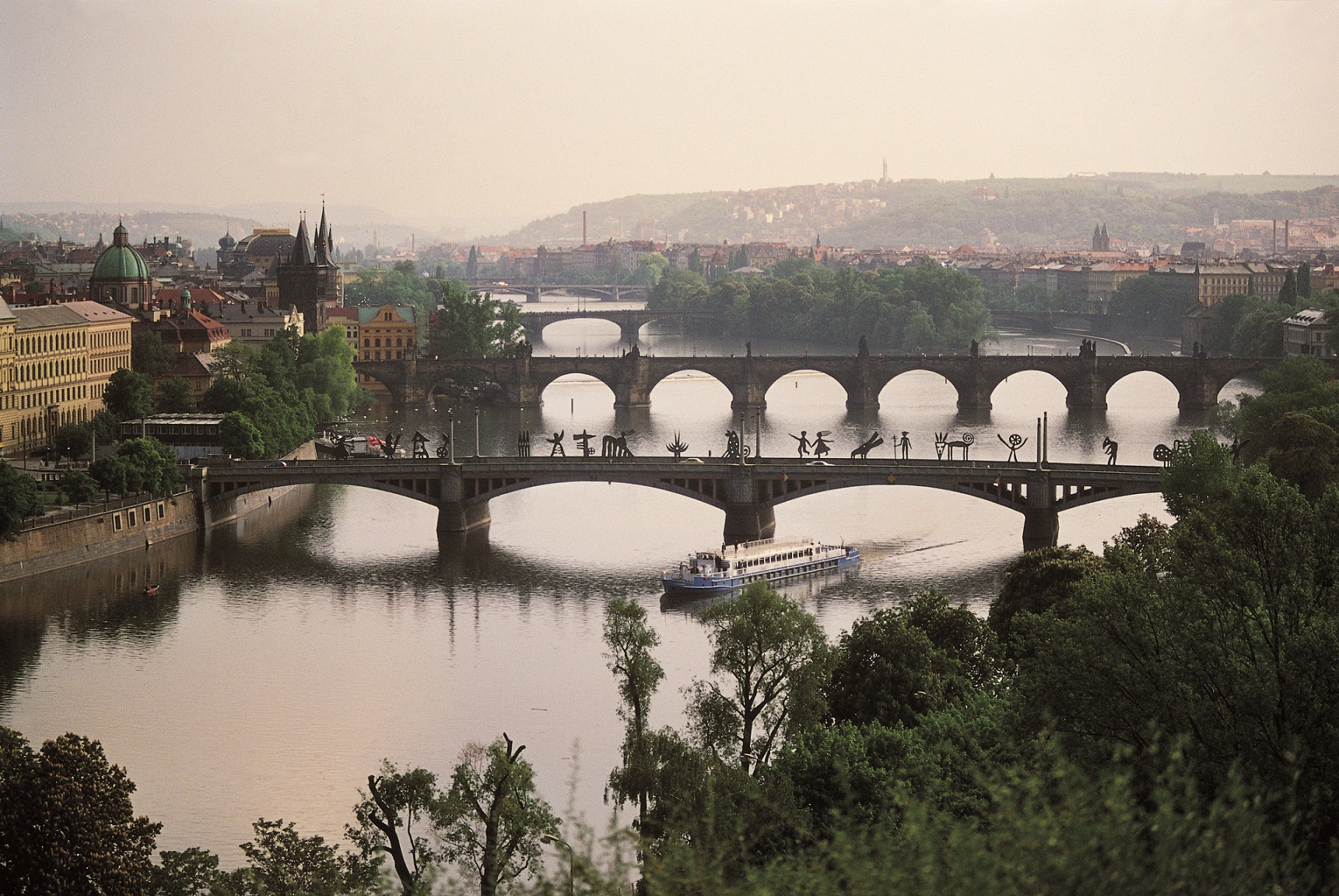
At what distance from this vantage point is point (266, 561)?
138ft

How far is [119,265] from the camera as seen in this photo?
70250mm

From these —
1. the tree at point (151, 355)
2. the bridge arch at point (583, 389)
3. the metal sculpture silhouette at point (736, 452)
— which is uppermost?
the tree at point (151, 355)

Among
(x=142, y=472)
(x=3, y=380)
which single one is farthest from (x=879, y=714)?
(x=3, y=380)

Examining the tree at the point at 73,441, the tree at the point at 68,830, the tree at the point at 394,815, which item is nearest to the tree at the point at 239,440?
the tree at the point at 73,441

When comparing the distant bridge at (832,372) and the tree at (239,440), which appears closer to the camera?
the tree at (239,440)

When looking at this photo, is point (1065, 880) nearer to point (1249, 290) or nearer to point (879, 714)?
point (879, 714)

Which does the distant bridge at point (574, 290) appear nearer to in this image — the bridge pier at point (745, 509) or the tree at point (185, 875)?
the bridge pier at point (745, 509)

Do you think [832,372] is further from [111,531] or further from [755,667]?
[755,667]

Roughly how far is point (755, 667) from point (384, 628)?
1159 centimetres

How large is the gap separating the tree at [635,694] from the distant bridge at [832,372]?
4853 cm

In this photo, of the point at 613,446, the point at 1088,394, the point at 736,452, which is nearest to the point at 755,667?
the point at 736,452

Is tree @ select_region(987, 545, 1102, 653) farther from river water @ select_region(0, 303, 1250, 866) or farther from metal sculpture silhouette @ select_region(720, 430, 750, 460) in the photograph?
metal sculpture silhouette @ select_region(720, 430, 750, 460)

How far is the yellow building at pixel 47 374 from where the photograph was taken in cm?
5162

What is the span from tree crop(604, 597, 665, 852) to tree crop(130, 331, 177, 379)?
3580 centimetres
